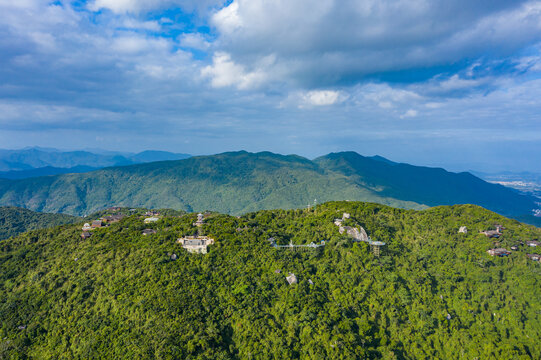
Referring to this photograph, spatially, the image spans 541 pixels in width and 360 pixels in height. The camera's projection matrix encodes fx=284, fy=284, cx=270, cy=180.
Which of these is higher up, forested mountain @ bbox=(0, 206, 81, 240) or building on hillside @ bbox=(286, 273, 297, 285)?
building on hillside @ bbox=(286, 273, 297, 285)

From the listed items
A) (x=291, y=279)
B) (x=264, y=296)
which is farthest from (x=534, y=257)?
(x=264, y=296)

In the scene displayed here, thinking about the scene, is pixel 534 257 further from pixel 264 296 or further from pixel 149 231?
pixel 149 231

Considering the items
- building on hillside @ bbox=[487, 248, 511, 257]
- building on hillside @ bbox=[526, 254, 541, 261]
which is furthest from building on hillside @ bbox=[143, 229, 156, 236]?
building on hillside @ bbox=[526, 254, 541, 261]

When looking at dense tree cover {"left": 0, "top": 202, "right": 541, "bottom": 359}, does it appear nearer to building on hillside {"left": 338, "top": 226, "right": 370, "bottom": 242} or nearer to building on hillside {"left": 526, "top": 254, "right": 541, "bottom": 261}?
building on hillside {"left": 526, "top": 254, "right": 541, "bottom": 261}

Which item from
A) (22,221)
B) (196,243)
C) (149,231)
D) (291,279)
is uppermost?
(149,231)

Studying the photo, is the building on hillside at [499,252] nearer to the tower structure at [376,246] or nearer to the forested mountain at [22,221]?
the tower structure at [376,246]
